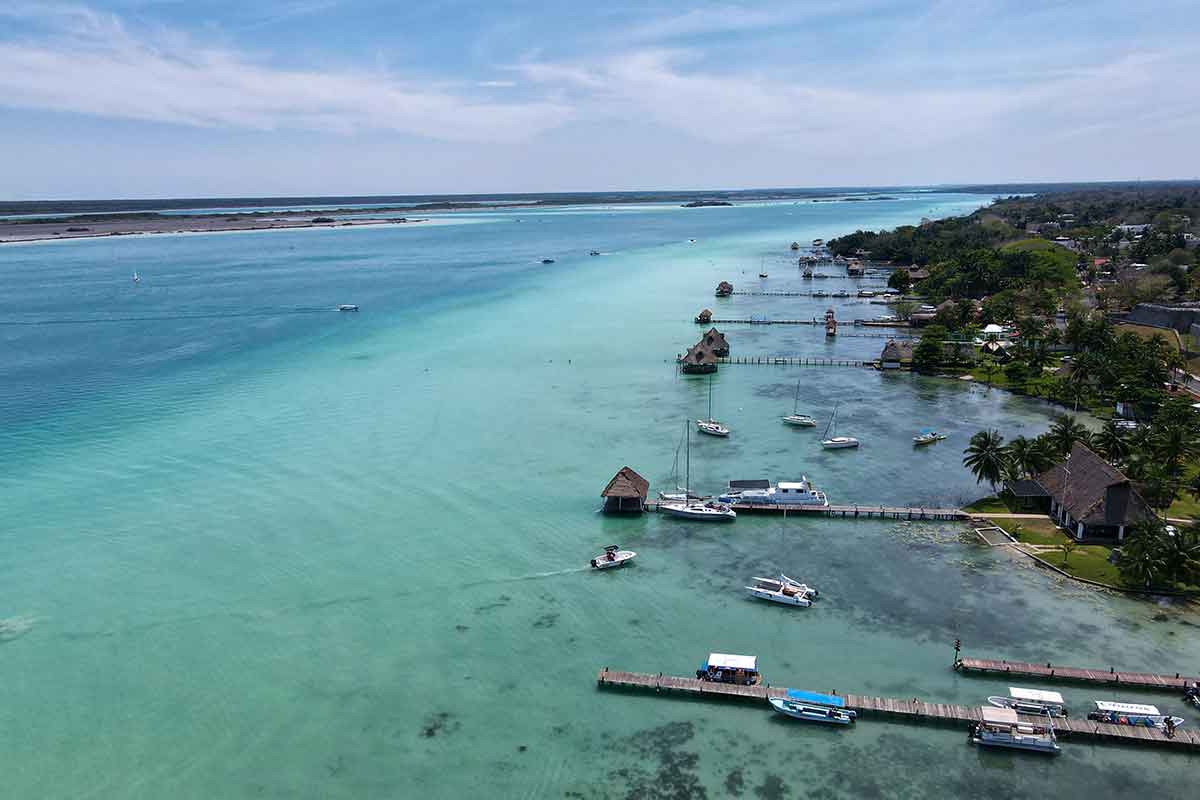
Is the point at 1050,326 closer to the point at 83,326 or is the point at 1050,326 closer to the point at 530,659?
the point at 530,659

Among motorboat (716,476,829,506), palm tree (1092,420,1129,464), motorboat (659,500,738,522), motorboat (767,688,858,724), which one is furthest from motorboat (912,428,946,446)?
motorboat (767,688,858,724)

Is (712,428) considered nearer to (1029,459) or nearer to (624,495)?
(624,495)

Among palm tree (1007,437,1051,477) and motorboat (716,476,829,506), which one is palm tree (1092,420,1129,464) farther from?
motorboat (716,476,829,506)

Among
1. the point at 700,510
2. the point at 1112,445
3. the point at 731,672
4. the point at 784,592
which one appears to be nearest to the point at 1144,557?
the point at 1112,445

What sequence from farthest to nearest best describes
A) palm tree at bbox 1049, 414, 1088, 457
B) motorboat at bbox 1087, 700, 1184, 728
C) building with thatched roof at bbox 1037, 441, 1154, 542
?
Result: 1. palm tree at bbox 1049, 414, 1088, 457
2. building with thatched roof at bbox 1037, 441, 1154, 542
3. motorboat at bbox 1087, 700, 1184, 728

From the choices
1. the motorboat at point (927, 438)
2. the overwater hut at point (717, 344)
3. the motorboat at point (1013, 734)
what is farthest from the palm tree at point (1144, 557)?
the overwater hut at point (717, 344)

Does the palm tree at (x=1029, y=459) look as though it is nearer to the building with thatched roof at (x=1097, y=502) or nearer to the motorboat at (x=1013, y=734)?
the building with thatched roof at (x=1097, y=502)
